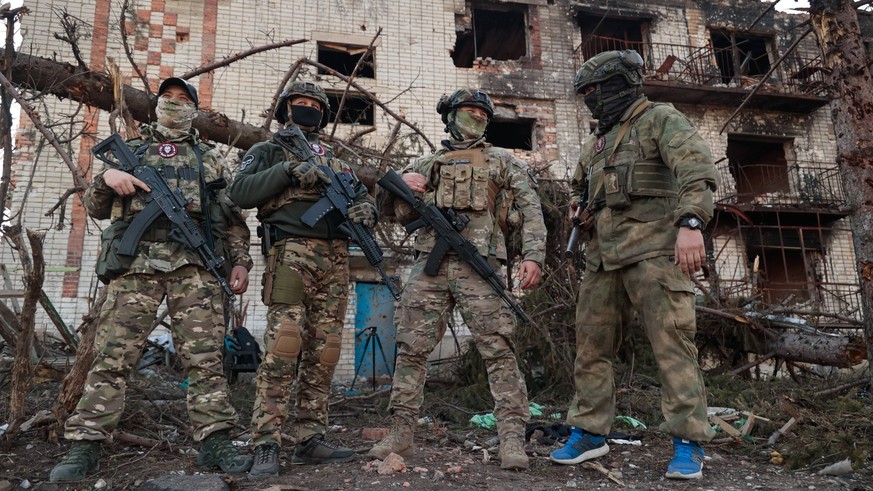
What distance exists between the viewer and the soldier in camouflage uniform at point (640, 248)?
279 centimetres

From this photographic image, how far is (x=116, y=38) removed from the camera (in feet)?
35.9

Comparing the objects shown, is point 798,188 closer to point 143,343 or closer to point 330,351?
point 330,351

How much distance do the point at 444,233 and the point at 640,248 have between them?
104 cm

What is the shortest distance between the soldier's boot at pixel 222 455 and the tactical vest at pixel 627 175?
2.27 m

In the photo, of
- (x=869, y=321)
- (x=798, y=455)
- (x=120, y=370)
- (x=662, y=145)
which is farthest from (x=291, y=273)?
(x=869, y=321)

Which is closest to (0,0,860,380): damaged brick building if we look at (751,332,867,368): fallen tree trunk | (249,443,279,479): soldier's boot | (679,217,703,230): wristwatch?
(751,332,867,368): fallen tree trunk

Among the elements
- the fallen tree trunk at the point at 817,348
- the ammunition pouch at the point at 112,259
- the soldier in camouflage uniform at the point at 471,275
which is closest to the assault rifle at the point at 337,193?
the soldier in camouflage uniform at the point at 471,275

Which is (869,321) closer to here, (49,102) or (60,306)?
(60,306)

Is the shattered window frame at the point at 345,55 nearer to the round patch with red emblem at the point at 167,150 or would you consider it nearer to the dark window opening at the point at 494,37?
the dark window opening at the point at 494,37

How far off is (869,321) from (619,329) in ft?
5.28

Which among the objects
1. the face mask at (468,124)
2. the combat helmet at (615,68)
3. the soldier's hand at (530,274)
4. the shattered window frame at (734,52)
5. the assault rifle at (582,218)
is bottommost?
the soldier's hand at (530,274)

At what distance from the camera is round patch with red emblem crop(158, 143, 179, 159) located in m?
3.41

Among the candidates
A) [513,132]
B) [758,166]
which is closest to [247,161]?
[513,132]

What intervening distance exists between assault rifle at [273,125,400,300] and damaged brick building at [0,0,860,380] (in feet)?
22.1
